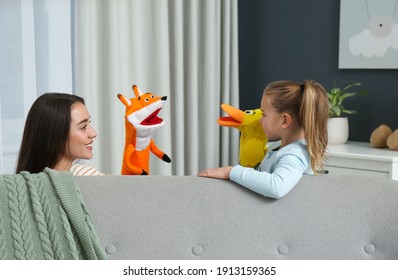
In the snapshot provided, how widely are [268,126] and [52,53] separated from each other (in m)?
1.96

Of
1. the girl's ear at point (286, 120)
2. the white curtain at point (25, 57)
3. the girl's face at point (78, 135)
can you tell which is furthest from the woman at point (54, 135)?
the white curtain at point (25, 57)

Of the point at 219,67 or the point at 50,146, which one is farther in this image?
the point at 219,67

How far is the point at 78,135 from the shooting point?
2.33 meters

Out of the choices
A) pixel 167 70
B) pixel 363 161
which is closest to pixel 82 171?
pixel 363 161

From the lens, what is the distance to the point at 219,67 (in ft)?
15.3

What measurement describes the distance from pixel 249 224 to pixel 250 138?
716 millimetres

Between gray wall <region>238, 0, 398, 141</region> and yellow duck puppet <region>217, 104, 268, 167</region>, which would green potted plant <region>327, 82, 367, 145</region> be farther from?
yellow duck puppet <region>217, 104, 268, 167</region>

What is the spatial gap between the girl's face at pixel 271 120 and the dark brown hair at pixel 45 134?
0.63 m

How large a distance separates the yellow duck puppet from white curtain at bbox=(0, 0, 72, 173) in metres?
1.56

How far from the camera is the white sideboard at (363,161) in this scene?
3.47 metres

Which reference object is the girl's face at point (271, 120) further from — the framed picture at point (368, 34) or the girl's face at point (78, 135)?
the framed picture at point (368, 34)

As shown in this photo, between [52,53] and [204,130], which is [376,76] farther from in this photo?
[52,53]

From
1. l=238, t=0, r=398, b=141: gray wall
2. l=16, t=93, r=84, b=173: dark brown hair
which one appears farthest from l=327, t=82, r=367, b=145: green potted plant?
l=16, t=93, r=84, b=173: dark brown hair
